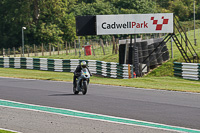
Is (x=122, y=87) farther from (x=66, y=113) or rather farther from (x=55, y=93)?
(x=66, y=113)

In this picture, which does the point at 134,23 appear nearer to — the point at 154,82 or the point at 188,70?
the point at 188,70

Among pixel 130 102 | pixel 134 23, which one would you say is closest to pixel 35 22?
pixel 134 23

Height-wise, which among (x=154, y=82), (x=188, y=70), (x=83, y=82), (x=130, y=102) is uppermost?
(x=83, y=82)

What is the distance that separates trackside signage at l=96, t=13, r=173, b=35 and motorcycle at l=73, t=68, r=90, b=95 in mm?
12458

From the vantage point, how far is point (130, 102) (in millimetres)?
15125

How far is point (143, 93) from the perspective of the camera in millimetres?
18344

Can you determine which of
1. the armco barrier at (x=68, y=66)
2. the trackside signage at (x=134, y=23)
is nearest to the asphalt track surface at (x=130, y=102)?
the armco barrier at (x=68, y=66)

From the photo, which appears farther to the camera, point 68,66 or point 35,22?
point 35,22

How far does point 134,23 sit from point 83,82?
1339 centimetres

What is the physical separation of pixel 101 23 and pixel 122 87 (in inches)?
364

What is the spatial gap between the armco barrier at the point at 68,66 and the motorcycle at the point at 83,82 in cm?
1081

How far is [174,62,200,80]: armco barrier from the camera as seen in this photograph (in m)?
27.1

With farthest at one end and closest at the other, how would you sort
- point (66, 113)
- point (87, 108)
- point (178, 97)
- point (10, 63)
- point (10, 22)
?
point (10, 22), point (10, 63), point (178, 97), point (87, 108), point (66, 113)

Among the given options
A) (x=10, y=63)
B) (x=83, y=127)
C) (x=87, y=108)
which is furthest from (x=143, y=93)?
(x=10, y=63)
